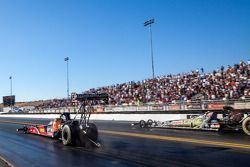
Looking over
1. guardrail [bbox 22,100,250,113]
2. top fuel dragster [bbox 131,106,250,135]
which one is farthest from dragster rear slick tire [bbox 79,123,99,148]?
guardrail [bbox 22,100,250,113]

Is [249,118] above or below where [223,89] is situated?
below

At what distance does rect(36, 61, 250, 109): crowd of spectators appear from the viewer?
101 ft

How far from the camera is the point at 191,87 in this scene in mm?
36062

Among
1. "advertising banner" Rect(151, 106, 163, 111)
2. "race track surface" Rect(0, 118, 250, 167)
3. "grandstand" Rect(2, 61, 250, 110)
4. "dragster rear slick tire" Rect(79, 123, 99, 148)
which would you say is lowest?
"race track surface" Rect(0, 118, 250, 167)

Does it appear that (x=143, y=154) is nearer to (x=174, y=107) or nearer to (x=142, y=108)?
(x=174, y=107)

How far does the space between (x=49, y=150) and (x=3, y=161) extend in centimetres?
243

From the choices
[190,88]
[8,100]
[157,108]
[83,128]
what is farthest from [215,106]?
[8,100]

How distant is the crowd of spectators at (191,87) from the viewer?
30734 millimetres

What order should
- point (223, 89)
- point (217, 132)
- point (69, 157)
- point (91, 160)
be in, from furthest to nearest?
point (223, 89)
point (217, 132)
point (69, 157)
point (91, 160)

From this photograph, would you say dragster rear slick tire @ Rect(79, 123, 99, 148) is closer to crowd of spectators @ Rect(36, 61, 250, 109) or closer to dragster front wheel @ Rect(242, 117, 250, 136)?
dragster front wheel @ Rect(242, 117, 250, 136)

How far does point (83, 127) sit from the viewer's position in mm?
14578

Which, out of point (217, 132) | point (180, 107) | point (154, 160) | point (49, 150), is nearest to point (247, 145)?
point (154, 160)

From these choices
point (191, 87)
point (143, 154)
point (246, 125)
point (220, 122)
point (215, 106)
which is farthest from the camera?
point (191, 87)

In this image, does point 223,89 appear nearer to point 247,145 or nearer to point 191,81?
point 191,81
